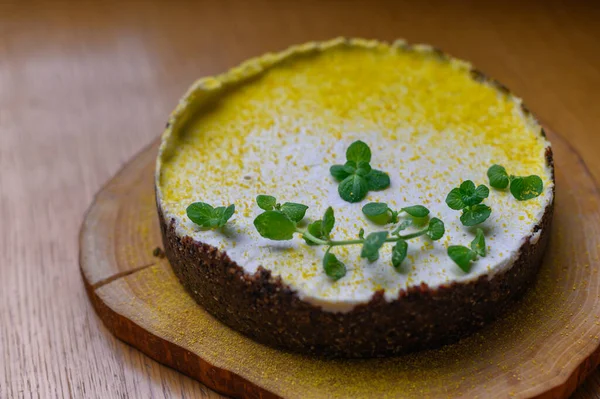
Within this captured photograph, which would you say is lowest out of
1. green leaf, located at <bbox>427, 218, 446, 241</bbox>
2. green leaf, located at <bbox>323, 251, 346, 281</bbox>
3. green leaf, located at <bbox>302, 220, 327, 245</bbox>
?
green leaf, located at <bbox>323, 251, 346, 281</bbox>

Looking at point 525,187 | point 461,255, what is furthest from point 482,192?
point 461,255

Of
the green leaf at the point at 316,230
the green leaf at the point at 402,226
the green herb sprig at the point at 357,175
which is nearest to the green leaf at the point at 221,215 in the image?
the green leaf at the point at 316,230

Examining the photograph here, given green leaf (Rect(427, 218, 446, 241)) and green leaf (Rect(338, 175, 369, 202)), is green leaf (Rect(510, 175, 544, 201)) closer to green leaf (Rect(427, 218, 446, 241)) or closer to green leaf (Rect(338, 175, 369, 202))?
green leaf (Rect(427, 218, 446, 241))

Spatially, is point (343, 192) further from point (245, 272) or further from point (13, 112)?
point (13, 112)

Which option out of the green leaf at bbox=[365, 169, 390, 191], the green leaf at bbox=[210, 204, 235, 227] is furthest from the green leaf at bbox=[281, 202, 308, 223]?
the green leaf at bbox=[365, 169, 390, 191]

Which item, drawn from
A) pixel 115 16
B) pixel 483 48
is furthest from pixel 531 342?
pixel 115 16

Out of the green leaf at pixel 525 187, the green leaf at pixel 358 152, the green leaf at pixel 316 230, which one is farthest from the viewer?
the green leaf at pixel 358 152

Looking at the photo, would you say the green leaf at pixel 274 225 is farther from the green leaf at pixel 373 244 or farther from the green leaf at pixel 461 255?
the green leaf at pixel 461 255
